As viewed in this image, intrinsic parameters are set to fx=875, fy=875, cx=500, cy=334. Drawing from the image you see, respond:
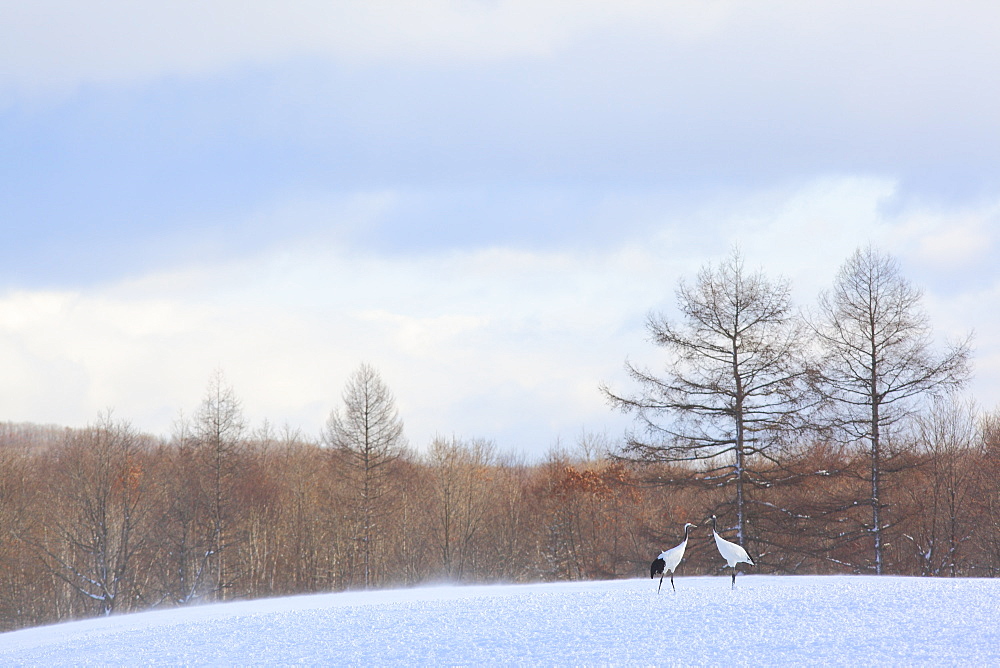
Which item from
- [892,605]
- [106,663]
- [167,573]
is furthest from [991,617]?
[167,573]

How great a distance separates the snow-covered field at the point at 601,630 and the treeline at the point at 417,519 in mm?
13309

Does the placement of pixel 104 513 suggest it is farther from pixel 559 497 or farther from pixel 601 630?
pixel 601 630

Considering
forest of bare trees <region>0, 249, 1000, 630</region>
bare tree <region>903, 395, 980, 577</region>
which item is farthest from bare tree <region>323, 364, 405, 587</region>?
bare tree <region>903, 395, 980, 577</region>

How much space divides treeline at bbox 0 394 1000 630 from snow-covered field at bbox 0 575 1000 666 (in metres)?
13.3

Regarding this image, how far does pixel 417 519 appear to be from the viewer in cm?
4888

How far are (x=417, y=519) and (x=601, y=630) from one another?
1596 inches

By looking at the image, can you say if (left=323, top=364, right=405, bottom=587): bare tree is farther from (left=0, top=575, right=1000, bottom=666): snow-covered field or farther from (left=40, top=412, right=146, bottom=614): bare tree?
(left=0, top=575, right=1000, bottom=666): snow-covered field

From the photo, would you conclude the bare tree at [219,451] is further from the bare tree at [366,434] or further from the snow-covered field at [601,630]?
the snow-covered field at [601,630]

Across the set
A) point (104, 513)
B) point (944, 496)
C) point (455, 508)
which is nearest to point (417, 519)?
point (455, 508)

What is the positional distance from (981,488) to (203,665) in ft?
98.8

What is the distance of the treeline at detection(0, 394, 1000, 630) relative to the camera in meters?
25.2

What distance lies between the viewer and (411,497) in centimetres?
5078

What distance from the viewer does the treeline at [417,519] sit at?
25172 mm

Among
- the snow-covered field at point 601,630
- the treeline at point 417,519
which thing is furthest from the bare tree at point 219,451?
the snow-covered field at point 601,630
